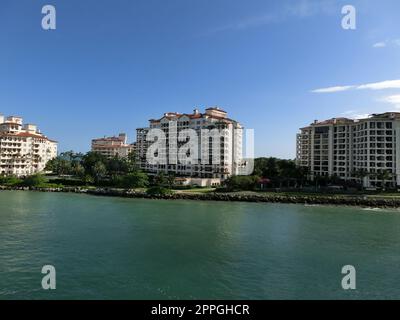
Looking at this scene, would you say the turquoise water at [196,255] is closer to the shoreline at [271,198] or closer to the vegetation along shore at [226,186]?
the shoreline at [271,198]

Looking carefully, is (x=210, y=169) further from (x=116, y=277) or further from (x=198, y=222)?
(x=116, y=277)

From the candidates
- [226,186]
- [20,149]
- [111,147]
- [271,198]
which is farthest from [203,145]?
[111,147]

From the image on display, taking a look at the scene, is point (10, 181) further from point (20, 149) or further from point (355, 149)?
point (355, 149)

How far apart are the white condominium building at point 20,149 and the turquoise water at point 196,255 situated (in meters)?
52.3

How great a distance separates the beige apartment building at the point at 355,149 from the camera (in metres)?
62.1

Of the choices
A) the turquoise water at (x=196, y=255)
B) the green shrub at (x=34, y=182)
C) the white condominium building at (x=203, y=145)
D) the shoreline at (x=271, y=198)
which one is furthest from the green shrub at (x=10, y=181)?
the turquoise water at (x=196, y=255)

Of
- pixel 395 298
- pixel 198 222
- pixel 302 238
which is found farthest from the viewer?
pixel 198 222

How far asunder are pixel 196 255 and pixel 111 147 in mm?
105982

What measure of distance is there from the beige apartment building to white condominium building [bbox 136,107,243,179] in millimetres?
15099

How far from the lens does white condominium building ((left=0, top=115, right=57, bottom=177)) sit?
3260 inches

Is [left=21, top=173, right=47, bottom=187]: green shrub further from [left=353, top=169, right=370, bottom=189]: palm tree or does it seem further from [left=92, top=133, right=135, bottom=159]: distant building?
[left=353, top=169, right=370, bottom=189]: palm tree

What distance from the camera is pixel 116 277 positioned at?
17.3 m

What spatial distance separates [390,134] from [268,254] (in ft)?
171
